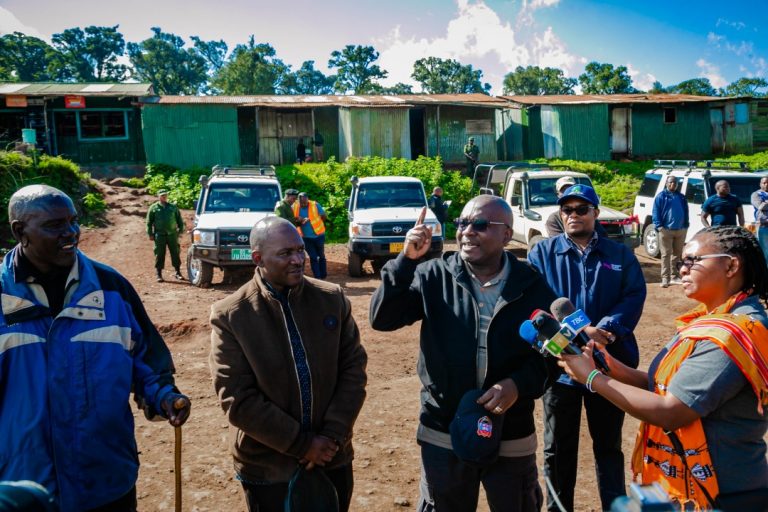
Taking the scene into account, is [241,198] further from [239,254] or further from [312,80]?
[312,80]

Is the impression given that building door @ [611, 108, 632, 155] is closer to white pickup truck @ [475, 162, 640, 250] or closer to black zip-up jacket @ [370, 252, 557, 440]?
white pickup truck @ [475, 162, 640, 250]

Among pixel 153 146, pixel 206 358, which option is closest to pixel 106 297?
pixel 206 358

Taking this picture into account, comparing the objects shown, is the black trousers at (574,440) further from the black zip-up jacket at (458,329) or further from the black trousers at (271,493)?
the black trousers at (271,493)

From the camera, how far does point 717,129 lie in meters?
29.7

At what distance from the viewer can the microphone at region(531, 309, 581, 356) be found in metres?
2.49

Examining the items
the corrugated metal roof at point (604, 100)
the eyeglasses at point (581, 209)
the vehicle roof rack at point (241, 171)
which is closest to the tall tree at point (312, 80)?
the corrugated metal roof at point (604, 100)

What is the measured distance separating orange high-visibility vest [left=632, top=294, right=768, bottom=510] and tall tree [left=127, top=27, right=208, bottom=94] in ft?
208

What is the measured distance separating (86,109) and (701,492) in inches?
1057

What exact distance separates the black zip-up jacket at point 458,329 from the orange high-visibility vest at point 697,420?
61cm

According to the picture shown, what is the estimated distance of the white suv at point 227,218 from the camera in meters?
11.9

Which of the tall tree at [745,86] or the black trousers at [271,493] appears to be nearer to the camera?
the black trousers at [271,493]

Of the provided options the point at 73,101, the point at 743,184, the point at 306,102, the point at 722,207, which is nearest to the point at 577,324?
the point at 722,207

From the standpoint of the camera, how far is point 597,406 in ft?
12.7

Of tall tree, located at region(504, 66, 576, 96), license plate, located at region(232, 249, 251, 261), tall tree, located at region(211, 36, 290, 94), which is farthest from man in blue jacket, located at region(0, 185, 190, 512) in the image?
tall tree, located at region(504, 66, 576, 96)
